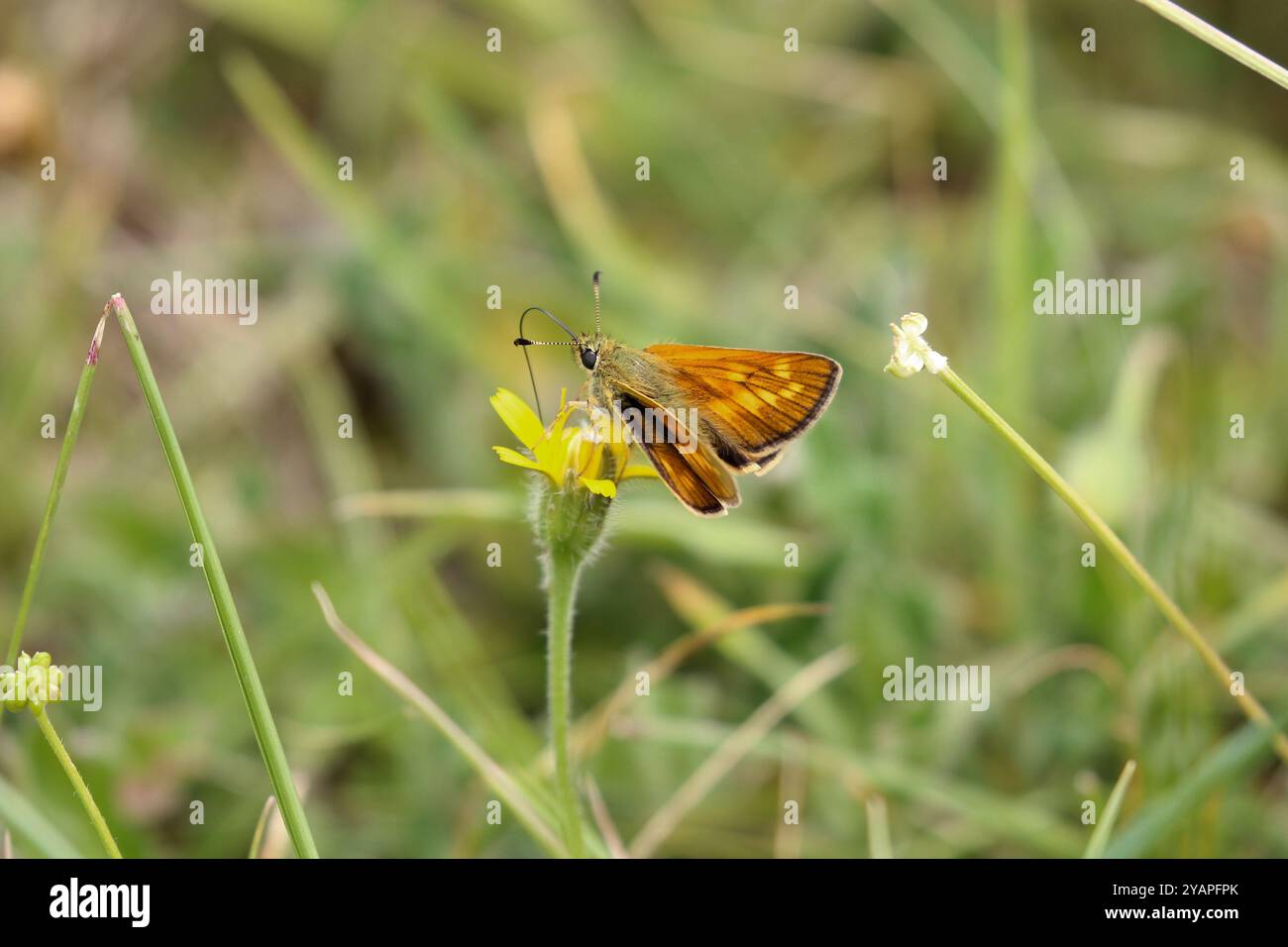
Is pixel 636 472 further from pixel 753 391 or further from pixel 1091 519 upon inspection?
pixel 1091 519

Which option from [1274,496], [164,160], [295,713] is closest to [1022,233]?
[1274,496]

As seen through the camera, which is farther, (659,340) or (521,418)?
(659,340)

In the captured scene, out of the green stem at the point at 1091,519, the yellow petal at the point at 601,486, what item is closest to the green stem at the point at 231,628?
the yellow petal at the point at 601,486

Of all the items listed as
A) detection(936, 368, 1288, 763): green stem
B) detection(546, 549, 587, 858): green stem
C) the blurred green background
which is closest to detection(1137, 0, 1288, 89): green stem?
detection(936, 368, 1288, 763): green stem

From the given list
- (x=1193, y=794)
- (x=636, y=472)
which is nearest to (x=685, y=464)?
(x=636, y=472)

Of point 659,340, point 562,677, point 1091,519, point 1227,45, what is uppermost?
point 1227,45

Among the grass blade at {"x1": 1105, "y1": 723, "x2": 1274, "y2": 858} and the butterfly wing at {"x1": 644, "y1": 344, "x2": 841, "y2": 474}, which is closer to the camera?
the grass blade at {"x1": 1105, "y1": 723, "x2": 1274, "y2": 858}

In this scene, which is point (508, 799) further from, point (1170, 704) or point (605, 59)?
point (605, 59)

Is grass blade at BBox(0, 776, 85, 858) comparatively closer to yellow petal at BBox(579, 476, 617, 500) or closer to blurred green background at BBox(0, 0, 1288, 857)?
blurred green background at BBox(0, 0, 1288, 857)
